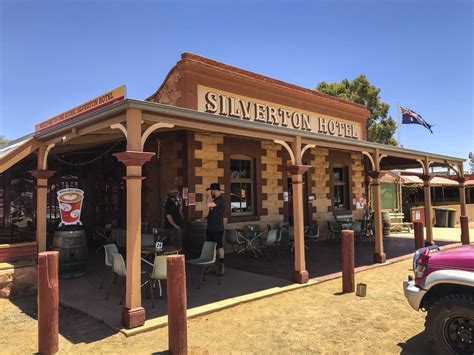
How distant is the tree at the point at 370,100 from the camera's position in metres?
29.5

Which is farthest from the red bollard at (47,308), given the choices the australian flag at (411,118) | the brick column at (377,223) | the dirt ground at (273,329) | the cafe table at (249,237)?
the australian flag at (411,118)

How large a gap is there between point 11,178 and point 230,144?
246 inches

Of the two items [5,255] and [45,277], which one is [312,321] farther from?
[5,255]

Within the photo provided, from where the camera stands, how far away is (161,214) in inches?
382

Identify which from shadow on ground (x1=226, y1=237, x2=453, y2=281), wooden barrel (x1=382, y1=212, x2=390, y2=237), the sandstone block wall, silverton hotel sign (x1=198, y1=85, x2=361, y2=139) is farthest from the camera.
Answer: the sandstone block wall

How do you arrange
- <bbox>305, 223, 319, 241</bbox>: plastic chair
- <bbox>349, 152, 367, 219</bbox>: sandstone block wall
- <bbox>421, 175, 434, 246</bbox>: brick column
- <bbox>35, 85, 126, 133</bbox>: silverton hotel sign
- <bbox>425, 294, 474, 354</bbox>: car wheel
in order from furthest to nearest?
<bbox>349, 152, 367, 219</bbox>: sandstone block wall, <bbox>421, 175, 434, 246</bbox>: brick column, <bbox>305, 223, 319, 241</bbox>: plastic chair, <bbox>35, 85, 126, 133</bbox>: silverton hotel sign, <bbox>425, 294, 474, 354</bbox>: car wheel

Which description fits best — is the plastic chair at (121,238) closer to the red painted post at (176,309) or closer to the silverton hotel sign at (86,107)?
the silverton hotel sign at (86,107)

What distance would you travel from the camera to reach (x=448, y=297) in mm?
3707

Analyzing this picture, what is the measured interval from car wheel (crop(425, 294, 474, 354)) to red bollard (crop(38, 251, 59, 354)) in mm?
3758

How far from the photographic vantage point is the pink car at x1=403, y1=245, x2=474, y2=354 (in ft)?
11.8

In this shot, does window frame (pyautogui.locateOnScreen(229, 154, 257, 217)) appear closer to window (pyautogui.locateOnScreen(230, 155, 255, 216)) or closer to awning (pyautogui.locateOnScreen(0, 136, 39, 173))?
window (pyautogui.locateOnScreen(230, 155, 255, 216))

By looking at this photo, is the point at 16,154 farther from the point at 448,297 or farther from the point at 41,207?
the point at 448,297

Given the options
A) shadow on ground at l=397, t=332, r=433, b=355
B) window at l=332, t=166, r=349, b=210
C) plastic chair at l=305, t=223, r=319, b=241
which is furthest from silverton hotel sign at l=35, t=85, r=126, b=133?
window at l=332, t=166, r=349, b=210

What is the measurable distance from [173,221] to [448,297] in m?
6.14
